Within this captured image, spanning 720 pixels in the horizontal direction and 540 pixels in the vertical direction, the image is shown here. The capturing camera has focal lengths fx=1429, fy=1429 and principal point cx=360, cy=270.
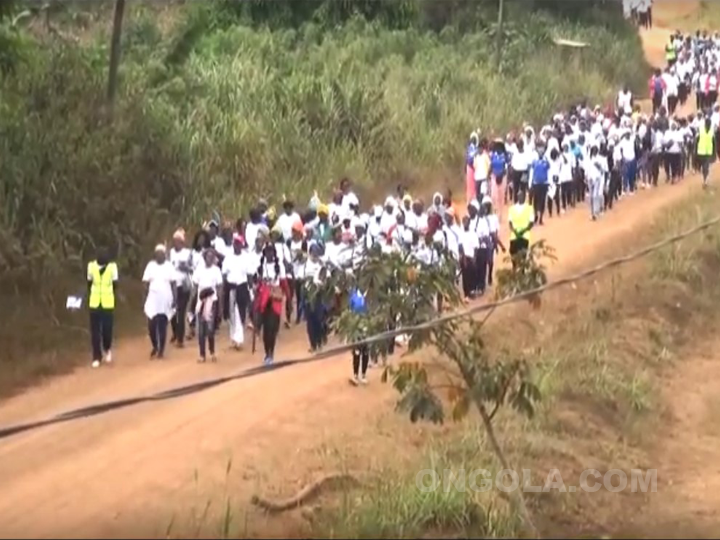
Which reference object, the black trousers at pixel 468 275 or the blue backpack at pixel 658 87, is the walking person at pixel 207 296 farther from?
the blue backpack at pixel 658 87

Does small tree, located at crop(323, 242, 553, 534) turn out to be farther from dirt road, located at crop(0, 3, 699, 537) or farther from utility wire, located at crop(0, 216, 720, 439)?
dirt road, located at crop(0, 3, 699, 537)

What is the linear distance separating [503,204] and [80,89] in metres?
7.94

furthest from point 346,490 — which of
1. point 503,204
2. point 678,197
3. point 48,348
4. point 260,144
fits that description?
point 678,197

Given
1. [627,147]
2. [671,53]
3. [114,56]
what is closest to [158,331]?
[114,56]

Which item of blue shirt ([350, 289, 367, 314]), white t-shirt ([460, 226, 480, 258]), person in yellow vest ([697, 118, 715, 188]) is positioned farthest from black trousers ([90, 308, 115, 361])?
person in yellow vest ([697, 118, 715, 188])

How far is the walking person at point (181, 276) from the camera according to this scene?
16.0m

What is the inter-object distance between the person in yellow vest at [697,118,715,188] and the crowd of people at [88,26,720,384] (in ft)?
6.39

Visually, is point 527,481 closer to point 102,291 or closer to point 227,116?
point 102,291

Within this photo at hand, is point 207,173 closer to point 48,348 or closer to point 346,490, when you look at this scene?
point 48,348

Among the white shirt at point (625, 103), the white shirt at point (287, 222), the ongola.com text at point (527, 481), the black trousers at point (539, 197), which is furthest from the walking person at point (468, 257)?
the white shirt at point (625, 103)

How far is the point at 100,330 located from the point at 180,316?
37.2 inches

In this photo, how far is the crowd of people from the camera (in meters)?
15.6

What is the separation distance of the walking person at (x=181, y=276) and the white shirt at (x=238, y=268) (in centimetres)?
47

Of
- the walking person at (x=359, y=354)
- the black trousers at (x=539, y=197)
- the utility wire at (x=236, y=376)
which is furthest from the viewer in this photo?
the black trousers at (x=539, y=197)
